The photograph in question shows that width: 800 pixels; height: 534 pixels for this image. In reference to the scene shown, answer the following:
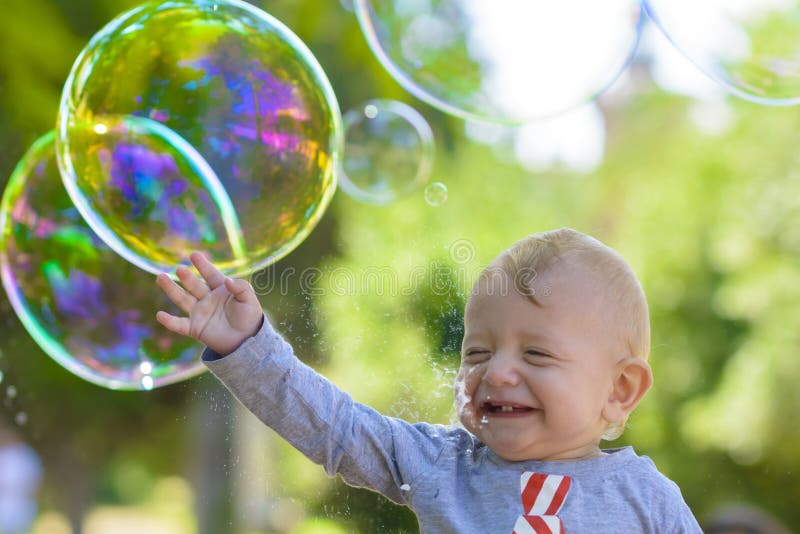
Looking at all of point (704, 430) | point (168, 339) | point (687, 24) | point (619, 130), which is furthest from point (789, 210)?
point (168, 339)

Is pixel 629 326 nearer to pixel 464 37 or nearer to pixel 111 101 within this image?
pixel 111 101

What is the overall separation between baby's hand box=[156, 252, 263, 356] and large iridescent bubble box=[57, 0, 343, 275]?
73cm

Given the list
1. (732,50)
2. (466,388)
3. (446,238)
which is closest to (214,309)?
(466,388)

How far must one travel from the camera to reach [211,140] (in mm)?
2395

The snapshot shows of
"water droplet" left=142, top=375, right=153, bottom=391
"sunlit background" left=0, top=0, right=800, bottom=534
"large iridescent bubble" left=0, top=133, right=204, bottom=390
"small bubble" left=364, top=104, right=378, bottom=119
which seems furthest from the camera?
"small bubble" left=364, top=104, right=378, bottom=119

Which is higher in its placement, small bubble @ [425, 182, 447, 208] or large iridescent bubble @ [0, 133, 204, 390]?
small bubble @ [425, 182, 447, 208]

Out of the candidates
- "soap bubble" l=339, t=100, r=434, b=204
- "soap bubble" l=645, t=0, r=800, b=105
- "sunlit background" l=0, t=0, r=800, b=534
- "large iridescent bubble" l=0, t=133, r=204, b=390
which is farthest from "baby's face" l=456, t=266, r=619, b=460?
"soap bubble" l=339, t=100, r=434, b=204

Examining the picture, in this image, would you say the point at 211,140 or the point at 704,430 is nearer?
the point at 211,140

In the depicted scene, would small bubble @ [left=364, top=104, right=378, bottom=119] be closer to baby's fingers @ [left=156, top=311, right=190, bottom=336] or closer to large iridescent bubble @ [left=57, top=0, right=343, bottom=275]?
large iridescent bubble @ [left=57, top=0, right=343, bottom=275]

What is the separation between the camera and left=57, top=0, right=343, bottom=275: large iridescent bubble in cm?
236

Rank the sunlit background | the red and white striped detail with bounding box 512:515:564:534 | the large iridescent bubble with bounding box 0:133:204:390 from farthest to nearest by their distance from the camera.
Result: the large iridescent bubble with bounding box 0:133:204:390 → the sunlit background → the red and white striped detail with bounding box 512:515:564:534

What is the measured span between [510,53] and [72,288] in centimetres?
138

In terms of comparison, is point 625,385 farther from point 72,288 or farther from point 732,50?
point 72,288

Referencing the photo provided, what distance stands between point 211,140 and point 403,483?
1.08 meters
